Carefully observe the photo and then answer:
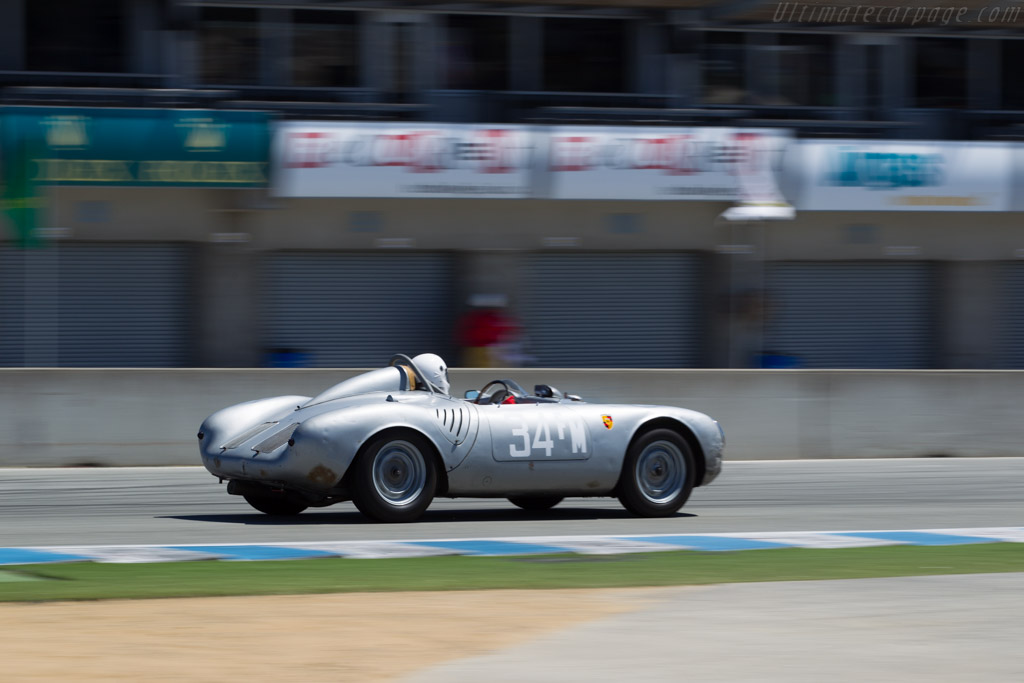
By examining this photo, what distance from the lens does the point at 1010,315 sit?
22938 millimetres

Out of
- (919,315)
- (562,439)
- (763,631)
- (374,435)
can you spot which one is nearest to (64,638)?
(763,631)

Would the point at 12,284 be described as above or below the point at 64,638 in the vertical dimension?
above

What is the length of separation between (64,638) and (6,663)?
0.48 m

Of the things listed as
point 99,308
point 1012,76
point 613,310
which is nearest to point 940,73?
point 1012,76

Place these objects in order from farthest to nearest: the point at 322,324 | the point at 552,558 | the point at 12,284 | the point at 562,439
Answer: the point at 322,324
the point at 12,284
the point at 562,439
the point at 552,558

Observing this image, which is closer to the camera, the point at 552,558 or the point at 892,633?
the point at 892,633

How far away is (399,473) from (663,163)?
11.8 meters

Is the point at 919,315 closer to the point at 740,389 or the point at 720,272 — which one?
the point at 720,272

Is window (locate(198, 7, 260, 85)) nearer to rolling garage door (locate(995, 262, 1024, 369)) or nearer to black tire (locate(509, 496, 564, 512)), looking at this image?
black tire (locate(509, 496, 564, 512))

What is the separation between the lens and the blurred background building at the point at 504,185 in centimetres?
1934

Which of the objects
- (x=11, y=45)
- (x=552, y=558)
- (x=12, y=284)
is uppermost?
(x=11, y=45)

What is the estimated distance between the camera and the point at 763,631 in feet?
19.2

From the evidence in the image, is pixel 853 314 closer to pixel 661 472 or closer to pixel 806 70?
pixel 806 70

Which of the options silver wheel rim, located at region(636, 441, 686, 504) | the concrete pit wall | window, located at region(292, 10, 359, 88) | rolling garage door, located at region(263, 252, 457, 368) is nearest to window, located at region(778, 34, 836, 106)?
rolling garage door, located at region(263, 252, 457, 368)
